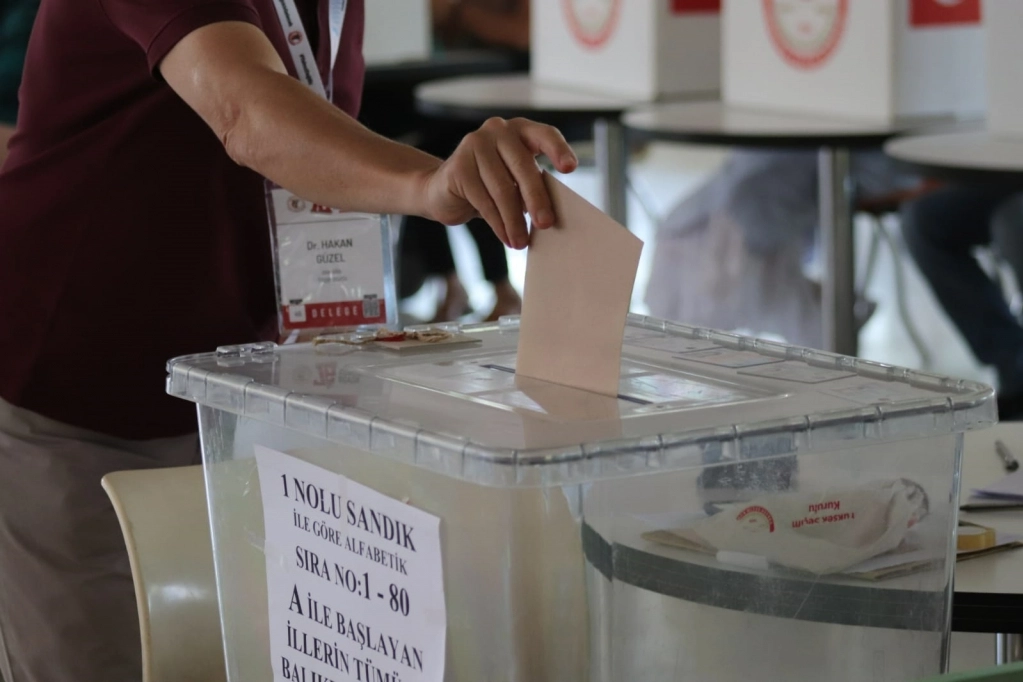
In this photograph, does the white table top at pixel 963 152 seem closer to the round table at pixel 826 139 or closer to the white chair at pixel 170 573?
the round table at pixel 826 139

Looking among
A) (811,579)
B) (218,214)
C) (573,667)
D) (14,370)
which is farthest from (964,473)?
(14,370)

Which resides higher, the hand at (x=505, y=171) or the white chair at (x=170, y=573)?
the hand at (x=505, y=171)

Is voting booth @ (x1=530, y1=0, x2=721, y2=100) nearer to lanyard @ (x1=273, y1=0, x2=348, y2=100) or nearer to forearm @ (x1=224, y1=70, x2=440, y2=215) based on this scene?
lanyard @ (x1=273, y1=0, x2=348, y2=100)

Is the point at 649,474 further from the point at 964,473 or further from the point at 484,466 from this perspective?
the point at 964,473

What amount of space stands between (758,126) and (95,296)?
72.4 inches

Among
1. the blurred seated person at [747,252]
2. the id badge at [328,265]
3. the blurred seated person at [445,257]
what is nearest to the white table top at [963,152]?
the blurred seated person at [747,252]

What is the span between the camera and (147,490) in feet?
3.54

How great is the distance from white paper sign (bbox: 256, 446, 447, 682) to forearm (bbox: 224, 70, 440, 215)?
19 cm

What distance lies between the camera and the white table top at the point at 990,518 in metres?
0.94

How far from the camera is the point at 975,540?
100 cm

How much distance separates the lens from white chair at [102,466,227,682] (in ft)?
3.47

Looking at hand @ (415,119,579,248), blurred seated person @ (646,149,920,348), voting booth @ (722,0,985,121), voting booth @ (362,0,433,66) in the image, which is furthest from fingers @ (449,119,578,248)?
voting booth @ (362,0,433,66)

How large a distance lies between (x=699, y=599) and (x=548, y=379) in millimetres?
159

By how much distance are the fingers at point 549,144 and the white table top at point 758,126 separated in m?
1.91
